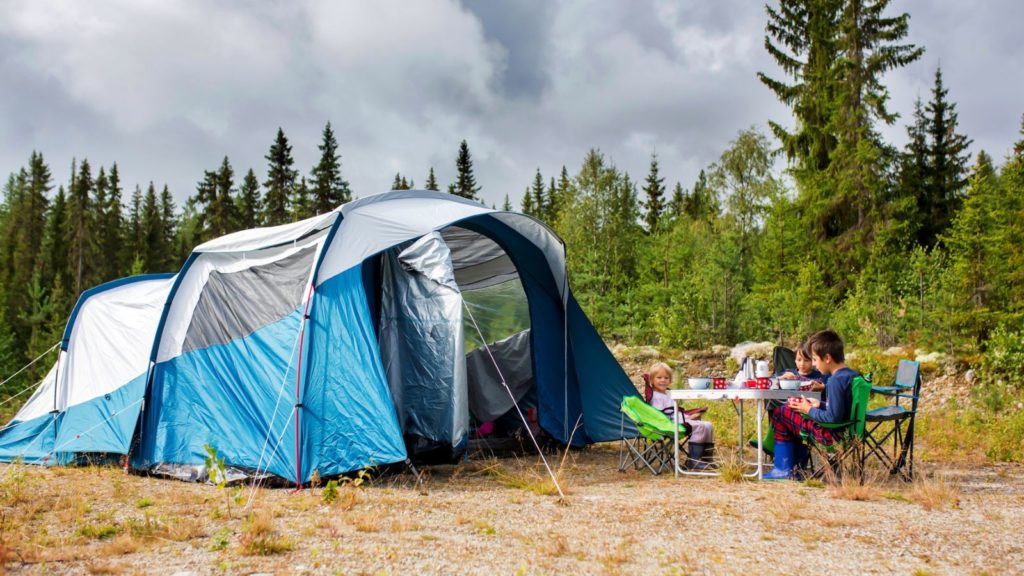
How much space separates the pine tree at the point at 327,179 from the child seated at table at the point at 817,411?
2969 cm

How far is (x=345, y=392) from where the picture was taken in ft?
17.9

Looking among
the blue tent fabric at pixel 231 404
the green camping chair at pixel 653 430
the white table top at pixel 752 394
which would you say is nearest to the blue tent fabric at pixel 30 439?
the blue tent fabric at pixel 231 404

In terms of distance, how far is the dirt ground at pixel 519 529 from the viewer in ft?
A: 10.4

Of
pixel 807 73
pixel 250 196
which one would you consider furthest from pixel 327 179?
pixel 807 73

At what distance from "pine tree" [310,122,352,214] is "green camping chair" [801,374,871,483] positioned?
30030 millimetres

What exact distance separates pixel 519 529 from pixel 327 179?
31462mm

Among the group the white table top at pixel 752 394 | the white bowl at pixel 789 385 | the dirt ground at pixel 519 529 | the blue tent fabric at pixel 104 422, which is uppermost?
the white bowl at pixel 789 385

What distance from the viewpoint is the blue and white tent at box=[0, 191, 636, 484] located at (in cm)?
→ 548

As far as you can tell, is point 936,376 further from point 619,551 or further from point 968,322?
point 619,551

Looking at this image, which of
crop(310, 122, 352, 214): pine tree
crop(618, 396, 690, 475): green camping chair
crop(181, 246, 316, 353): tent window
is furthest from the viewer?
crop(310, 122, 352, 214): pine tree

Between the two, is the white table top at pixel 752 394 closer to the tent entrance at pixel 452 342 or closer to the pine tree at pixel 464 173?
the tent entrance at pixel 452 342

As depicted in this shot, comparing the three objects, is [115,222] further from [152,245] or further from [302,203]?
[302,203]

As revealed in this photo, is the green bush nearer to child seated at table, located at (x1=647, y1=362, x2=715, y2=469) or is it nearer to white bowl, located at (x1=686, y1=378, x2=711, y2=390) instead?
child seated at table, located at (x1=647, y1=362, x2=715, y2=469)

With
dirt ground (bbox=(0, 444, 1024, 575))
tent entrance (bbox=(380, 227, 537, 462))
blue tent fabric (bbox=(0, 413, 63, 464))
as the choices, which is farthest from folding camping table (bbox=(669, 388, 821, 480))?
blue tent fabric (bbox=(0, 413, 63, 464))
